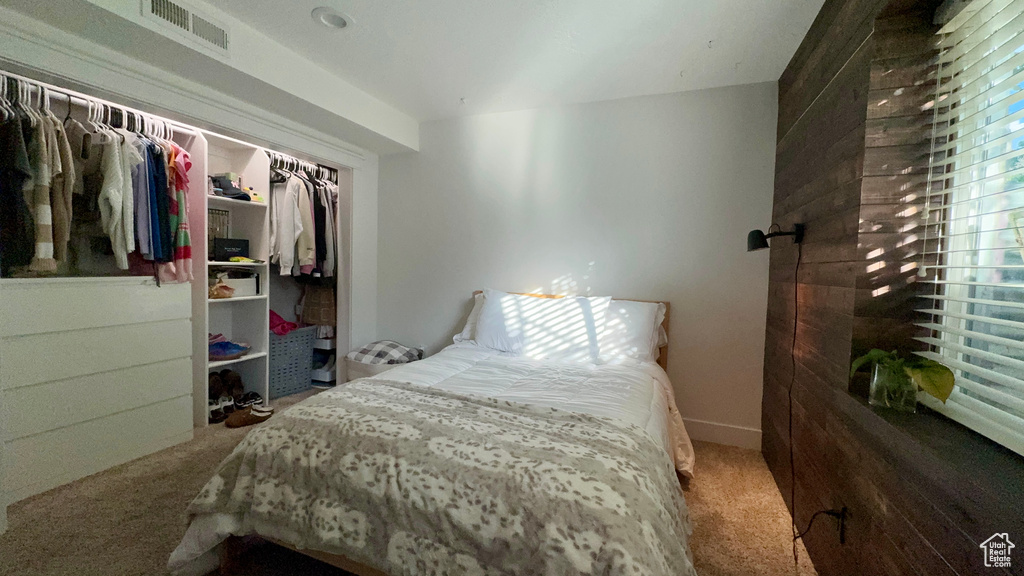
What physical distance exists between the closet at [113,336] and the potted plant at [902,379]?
3215 mm

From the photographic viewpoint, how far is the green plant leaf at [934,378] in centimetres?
98

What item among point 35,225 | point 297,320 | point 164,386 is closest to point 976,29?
point 35,225

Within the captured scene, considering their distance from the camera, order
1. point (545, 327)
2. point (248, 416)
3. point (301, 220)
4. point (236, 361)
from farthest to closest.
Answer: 1. point (301, 220)
2. point (236, 361)
3. point (248, 416)
4. point (545, 327)

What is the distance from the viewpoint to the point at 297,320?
12.0 ft

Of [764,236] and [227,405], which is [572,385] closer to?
[764,236]

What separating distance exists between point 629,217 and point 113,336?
3106 mm

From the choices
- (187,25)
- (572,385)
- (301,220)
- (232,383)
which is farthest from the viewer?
(301,220)

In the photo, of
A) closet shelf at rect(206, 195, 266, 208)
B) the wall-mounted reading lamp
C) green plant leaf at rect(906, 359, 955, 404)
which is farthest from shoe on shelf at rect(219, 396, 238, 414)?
green plant leaf at rect(906, 359, 955, 404)

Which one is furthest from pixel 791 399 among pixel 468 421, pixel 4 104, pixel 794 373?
pixel 4 104

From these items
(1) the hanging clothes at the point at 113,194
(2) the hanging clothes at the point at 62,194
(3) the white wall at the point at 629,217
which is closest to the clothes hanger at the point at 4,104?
(2) the hanging clothes at the point at 62,194

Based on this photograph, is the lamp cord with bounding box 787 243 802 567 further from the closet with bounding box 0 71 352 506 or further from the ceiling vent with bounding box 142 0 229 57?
the closet with bounding box 0 71 352 506

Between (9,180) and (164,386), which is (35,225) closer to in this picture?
(9,180)

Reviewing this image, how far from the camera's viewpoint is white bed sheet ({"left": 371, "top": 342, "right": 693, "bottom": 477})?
1.58 m

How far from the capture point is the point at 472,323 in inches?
115
